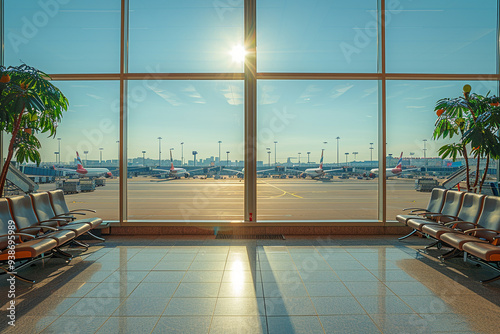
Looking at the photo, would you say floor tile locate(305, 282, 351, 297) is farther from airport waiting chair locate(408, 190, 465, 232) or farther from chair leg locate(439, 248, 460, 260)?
airport waiting chair locate(408, 190, 465, 232)

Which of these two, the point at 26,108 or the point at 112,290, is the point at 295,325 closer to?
the point at 112,290

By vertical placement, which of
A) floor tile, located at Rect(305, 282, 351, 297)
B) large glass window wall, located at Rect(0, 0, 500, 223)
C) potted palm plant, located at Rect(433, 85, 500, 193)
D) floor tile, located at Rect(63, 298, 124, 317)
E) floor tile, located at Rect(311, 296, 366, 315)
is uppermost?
large glass window wall, located at Rect(0, 0, 500, 223)

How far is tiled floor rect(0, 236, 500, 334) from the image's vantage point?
2.23m

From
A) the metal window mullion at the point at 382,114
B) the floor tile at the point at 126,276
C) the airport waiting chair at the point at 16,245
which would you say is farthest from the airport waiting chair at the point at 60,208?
the metal window mullion at the point at 382,114

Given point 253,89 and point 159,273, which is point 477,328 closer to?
point 159,273

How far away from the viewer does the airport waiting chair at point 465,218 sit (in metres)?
3.86

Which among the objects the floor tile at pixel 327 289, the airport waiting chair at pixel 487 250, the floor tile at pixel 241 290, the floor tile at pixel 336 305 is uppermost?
the airport waiting chair at pixel 487 250

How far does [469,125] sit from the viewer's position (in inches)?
186

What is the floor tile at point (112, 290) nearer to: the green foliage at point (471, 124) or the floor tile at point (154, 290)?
the floor tile at point (154, 290)

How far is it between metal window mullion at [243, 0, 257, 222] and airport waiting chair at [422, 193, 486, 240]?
9.40 feet

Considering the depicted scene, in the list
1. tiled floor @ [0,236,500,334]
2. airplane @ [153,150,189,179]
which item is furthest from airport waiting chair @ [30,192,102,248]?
airplane @ [153,150,189,179]

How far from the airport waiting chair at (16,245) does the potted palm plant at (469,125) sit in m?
5.94

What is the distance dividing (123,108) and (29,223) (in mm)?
2520

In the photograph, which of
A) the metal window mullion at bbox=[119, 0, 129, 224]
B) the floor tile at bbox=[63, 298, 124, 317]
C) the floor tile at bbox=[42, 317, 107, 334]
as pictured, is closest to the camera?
the floor tile at bbox=[42, 317, 107, 334]
